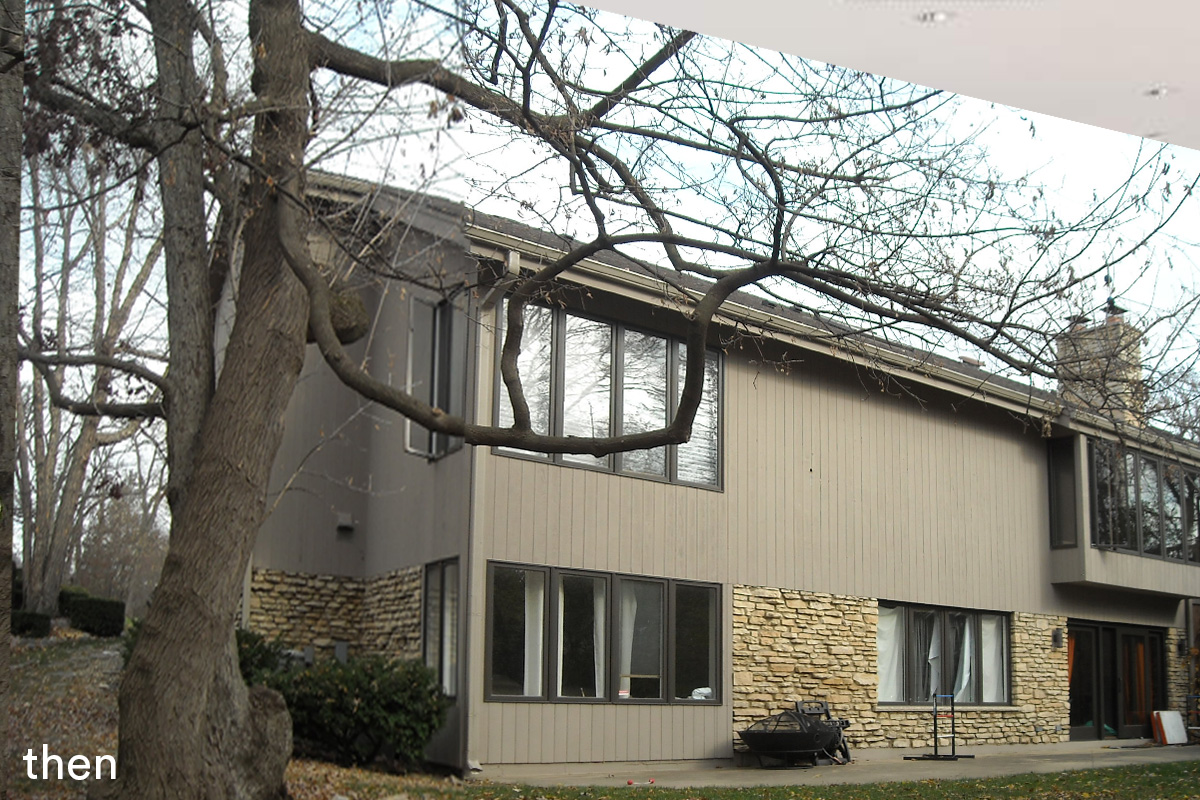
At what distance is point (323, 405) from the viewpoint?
15.3 meters

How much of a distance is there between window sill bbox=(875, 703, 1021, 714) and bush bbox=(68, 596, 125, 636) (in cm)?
1394

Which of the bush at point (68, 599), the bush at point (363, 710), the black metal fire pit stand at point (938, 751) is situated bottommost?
the black metal fire pit stand at point (938, 751)

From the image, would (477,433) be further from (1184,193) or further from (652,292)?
(652,292)

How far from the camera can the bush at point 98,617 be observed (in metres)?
21.5

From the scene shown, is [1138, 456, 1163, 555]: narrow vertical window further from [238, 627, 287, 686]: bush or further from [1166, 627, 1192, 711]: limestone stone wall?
[238, 627, 287, 686]: bush

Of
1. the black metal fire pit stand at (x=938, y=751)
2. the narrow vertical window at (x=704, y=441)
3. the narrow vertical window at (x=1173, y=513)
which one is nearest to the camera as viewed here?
the narrow vertical window at (x=704, y=441)

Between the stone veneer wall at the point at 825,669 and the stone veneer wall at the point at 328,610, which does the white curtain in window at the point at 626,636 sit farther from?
the stone veneer wall at the point at 328,610

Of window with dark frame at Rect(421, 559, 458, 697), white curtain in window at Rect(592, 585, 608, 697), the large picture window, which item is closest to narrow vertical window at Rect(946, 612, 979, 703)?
the large picture window

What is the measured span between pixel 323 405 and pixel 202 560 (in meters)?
7.83

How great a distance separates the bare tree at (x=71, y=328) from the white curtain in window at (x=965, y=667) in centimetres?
1152

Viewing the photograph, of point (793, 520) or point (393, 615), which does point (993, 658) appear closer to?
point (793, 520)

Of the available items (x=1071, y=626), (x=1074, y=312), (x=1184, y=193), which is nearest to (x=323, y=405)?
(x=1074, y=312)

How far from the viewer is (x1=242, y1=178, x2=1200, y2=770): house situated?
1195 centimetres

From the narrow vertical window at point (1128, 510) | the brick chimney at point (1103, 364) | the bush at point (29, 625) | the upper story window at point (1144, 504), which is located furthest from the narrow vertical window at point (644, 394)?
the bush at point (29, 625)
